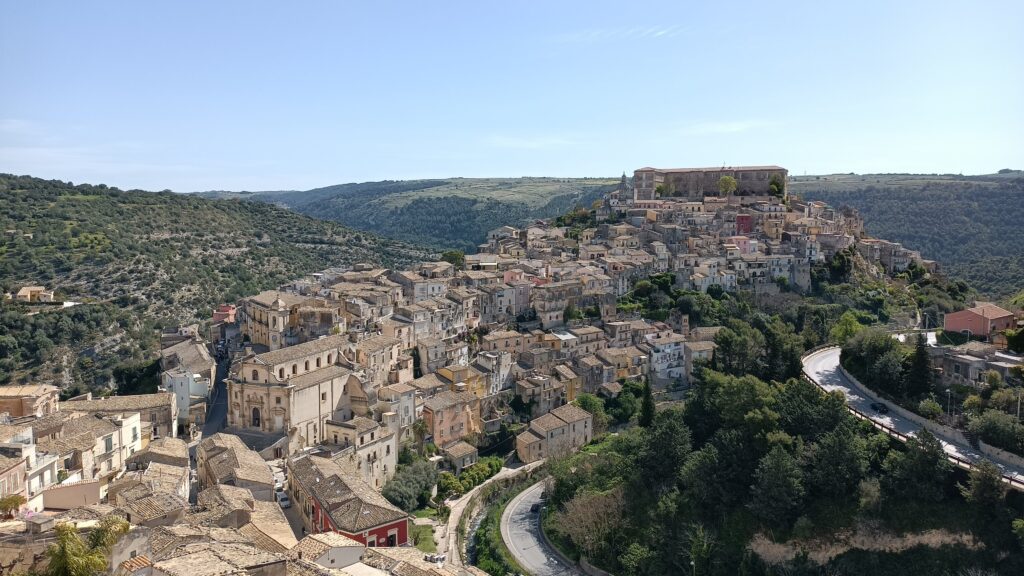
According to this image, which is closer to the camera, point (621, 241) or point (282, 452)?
point (282, 452)

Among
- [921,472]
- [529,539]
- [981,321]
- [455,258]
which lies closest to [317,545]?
[529,539]

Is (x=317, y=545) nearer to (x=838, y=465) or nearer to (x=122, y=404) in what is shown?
(x=122, y=404)

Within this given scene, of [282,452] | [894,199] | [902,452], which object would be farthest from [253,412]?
[894,199]

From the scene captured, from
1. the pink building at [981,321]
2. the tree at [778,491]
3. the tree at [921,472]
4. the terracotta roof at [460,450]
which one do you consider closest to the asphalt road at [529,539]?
the terracotta roof at [460,450]

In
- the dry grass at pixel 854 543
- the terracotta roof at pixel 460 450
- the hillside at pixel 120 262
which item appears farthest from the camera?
the hillside at pixel 120 262

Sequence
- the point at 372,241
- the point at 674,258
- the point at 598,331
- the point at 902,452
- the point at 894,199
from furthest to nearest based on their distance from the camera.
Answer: the point at 894,199, the point at 372,241, the point at 674,258, the point at 598,331, the point at 902,452

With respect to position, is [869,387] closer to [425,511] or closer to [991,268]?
[425,511]

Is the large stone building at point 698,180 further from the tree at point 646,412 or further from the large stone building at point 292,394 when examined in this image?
the large stone building at point 292,394
